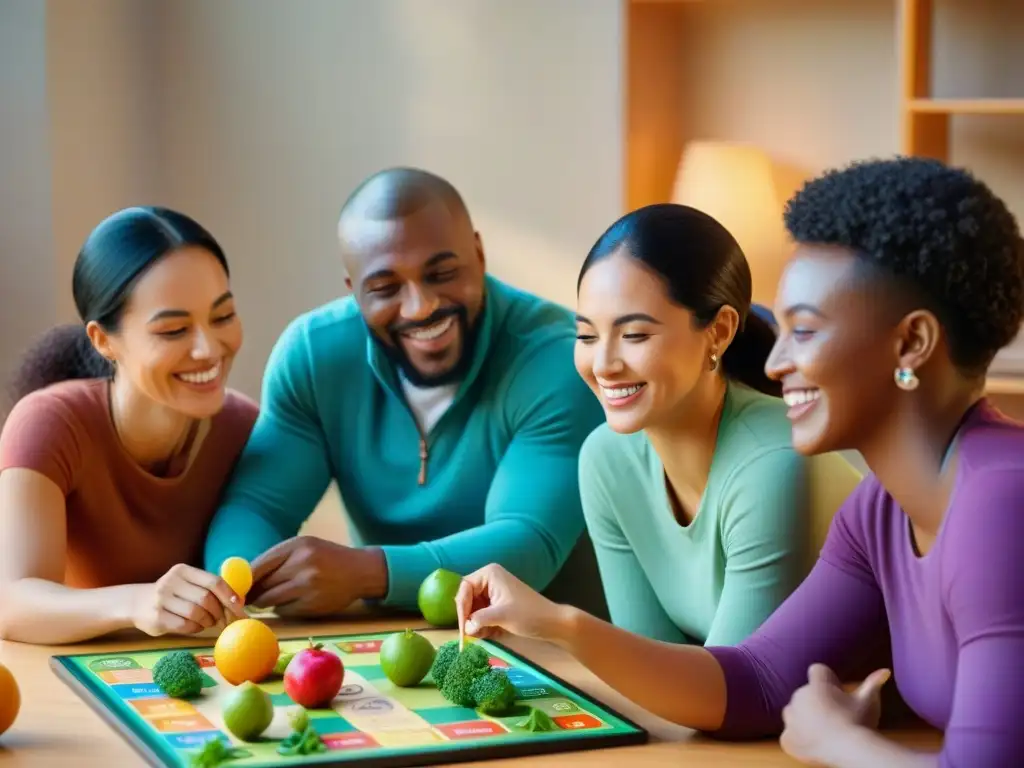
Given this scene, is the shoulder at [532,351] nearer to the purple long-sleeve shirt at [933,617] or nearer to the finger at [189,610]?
the finger at [189,610]

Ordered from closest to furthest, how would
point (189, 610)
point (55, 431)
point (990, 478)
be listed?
1. point (990, 478)
2. point (189, 610)
3. point (55, 431)

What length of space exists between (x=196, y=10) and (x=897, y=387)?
11.0 feet

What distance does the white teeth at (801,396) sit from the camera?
1.46 metres

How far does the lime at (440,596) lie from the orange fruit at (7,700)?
0.57 metres

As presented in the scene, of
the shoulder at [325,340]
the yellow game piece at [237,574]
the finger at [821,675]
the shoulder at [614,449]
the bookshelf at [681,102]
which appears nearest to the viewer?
the finger at [821,675]

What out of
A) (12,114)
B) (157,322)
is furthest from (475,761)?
(12,114)

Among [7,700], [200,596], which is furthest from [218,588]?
[7,700]

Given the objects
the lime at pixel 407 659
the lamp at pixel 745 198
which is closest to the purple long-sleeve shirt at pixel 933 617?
A: the lime at pixel 407 659

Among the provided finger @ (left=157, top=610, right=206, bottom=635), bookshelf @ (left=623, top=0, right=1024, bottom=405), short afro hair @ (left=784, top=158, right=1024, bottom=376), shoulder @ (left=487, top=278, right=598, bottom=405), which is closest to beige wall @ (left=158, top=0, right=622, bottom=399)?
bookshelf @ (left=623, top=0, right=1024, bottom=405)

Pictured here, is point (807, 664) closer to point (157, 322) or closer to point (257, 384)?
point (157, 322)

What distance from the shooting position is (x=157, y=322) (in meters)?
2.15

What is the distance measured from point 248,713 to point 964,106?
7.72 ft

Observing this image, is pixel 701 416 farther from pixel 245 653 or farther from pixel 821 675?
pixel 245 653

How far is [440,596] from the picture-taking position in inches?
79.4
